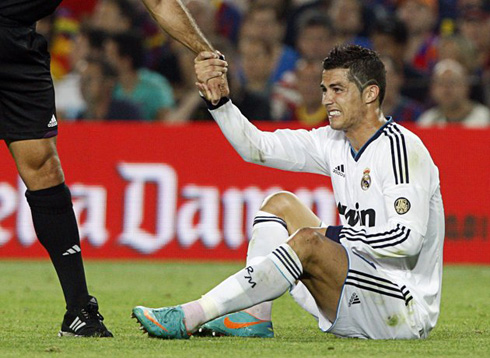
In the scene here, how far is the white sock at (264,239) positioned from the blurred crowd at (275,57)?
220 inches

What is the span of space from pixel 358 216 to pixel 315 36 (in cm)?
707

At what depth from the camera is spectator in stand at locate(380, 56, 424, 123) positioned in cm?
1105

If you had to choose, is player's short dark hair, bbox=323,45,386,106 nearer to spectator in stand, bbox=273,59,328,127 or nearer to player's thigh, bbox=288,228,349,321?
player's thigh, bbox=288,228,349,321

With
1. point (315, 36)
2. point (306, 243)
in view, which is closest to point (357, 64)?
point (306, 243)

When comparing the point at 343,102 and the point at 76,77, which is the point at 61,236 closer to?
the point at 343,102

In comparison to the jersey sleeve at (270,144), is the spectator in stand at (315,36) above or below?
above

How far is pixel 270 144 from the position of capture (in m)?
5.44

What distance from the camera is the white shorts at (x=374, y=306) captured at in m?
4.93

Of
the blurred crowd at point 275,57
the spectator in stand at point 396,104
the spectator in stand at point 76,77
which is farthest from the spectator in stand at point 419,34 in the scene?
the spectator in stand at point 76,77

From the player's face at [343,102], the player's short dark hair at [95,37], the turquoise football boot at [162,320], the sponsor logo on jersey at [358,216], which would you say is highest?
the player's short dark hair at [95,37]

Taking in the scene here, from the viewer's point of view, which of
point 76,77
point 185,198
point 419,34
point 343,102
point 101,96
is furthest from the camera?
point 419,34

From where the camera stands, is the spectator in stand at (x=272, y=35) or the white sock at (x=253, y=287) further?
the spectator in stand at (x=272, y=35)

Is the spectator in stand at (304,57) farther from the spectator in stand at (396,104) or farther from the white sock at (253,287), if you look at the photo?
the white sock at (253,287)

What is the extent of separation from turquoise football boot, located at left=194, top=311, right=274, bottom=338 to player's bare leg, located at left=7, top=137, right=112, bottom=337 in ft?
1.64
